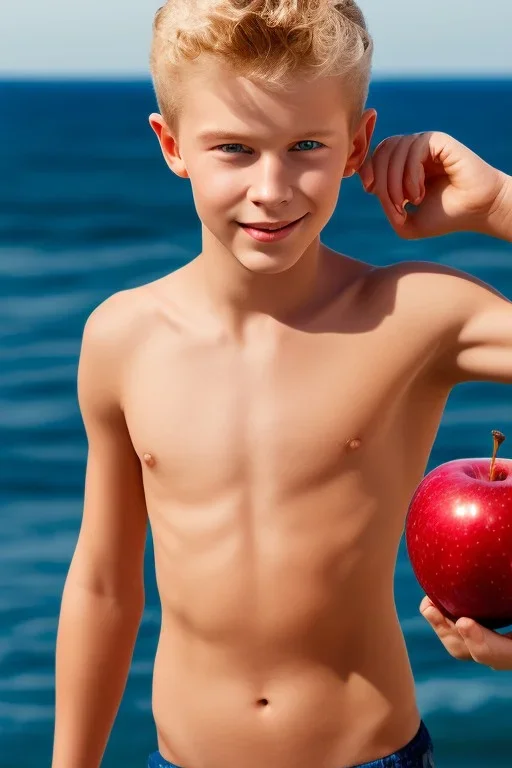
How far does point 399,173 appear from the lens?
6.81ft

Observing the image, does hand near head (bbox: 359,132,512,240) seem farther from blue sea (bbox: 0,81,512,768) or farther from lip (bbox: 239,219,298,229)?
blue sea (bbox: 0,81,512,768)

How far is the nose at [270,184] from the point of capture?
77.0 inches

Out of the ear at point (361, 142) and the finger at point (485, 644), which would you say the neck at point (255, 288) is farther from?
the finger at point (485, 644)

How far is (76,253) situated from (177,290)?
1171 cm

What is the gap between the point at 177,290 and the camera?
2.23 meters

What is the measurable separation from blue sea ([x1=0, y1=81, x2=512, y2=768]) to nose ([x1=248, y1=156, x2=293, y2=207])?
62 cm

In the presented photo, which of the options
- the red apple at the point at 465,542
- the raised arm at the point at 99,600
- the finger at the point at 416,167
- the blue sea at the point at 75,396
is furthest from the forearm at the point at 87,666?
the finger at the point at 416,167

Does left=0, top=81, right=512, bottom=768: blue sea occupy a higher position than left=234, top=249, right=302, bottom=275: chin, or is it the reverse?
left=234, top=249, right=302, bottom=275: chin

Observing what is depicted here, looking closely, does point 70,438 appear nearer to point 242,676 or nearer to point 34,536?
point 34,536

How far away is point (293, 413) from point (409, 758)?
0.48 meters

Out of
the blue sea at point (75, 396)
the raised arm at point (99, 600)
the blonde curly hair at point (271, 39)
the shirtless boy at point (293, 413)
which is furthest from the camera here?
the blue sea at point (75, 396)

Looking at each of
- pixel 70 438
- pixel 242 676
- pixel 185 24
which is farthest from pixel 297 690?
pixel 70 438

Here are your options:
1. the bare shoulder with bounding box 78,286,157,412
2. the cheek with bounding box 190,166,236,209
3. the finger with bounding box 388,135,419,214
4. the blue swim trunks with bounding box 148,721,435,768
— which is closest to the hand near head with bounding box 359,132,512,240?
the finger with bounding box 388,135,419,214

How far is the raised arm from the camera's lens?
7.51 ft
